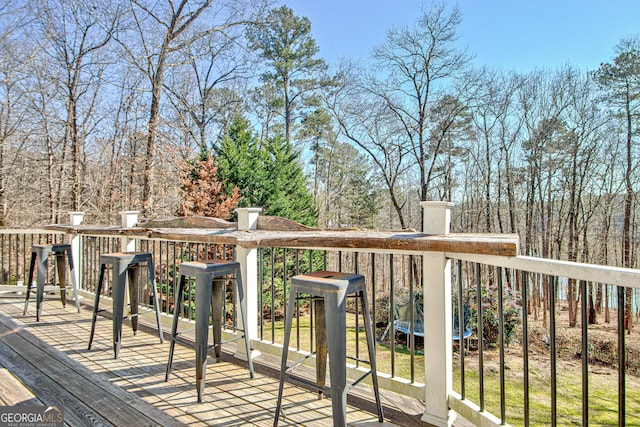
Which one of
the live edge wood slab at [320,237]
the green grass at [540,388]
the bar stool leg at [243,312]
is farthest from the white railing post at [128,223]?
the green grass at [540,388]

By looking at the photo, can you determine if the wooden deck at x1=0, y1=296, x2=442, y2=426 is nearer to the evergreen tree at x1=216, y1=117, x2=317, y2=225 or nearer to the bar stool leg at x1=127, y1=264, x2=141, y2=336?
the bar stool leg at x1=127, y1=264, x2=141, y2=336

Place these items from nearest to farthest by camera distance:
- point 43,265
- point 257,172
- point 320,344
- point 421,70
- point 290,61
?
point 320,344 → point 43,265 → point 257,172 → point 421,70 → point 290,61

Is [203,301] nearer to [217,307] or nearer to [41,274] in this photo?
[217,307]

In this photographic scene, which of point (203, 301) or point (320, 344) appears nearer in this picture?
point (320, 344)

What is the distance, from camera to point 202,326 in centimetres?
213

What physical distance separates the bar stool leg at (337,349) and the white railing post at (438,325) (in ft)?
1.59

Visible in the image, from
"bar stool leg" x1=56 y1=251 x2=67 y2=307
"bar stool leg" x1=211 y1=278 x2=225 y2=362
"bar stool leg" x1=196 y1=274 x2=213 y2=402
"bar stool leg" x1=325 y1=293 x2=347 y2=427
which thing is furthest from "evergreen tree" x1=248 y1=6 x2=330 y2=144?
"bar stool leg" x1=325 y1=293 x2=347 y2=427

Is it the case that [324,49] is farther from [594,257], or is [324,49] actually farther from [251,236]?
[251,236]

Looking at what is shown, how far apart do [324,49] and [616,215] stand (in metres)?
11.7

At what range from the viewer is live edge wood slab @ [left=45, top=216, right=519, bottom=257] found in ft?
5.04

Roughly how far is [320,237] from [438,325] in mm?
774

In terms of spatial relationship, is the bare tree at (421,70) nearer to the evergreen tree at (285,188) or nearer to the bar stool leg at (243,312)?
the evergreen tree at (285,188)

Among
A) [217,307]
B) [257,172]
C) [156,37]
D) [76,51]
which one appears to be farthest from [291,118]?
[217,307]

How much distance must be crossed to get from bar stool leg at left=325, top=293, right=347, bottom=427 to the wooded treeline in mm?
7548
